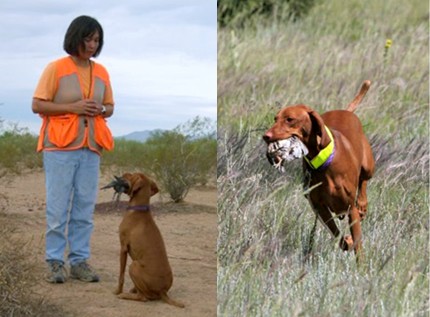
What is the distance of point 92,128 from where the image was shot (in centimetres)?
477

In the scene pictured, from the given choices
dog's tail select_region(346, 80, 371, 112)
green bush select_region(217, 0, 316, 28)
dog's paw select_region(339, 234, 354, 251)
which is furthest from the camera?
green bush select_region(217, 0, 316, 28)

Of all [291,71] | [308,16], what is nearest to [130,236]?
[291,71]

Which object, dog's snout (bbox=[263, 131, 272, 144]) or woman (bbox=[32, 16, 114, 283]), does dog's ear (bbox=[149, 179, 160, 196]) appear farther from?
dog's snout (bbox=[263, 131, 272, 144])

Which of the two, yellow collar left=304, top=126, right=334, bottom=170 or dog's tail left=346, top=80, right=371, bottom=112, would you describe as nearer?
yellow collar left=304, top=126, right=334, bottom=170

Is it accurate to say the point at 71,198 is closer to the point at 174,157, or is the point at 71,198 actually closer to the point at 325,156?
the point at 174,157

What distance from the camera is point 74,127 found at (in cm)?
474

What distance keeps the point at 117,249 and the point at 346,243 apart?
0.85m

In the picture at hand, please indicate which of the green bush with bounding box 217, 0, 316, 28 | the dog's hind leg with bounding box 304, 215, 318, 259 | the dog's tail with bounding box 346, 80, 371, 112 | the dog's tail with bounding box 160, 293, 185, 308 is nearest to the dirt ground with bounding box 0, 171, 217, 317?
the dog's tail with bounding box 160, 293, 185, 308

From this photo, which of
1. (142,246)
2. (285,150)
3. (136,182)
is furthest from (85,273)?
(285,150)

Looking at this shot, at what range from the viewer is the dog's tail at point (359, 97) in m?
5.19

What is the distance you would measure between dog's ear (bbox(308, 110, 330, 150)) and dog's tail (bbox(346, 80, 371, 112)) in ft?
2.07

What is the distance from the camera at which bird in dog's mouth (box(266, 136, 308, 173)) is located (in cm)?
451

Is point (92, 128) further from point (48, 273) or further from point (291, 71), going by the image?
point (291, 71)

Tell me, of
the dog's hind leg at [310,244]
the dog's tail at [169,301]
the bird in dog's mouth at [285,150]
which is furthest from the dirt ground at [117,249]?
the bird in dog's mouth at [285,150]
